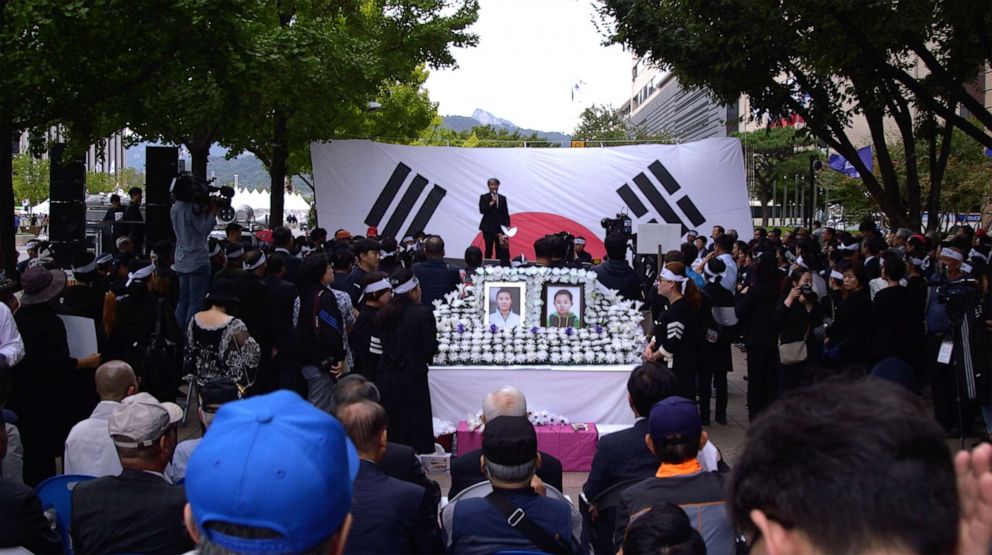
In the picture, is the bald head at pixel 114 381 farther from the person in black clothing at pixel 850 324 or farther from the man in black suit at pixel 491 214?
the man in black suit at pixel 491 214

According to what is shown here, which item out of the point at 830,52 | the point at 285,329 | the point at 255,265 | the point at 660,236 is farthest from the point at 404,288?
the point at 830,52

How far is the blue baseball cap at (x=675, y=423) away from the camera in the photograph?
4168mm

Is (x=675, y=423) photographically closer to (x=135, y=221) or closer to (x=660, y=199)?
(x=135, y=221)

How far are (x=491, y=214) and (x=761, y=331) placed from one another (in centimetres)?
851

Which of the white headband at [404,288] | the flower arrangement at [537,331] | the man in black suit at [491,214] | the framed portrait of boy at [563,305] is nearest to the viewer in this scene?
the white headband at [404,288]

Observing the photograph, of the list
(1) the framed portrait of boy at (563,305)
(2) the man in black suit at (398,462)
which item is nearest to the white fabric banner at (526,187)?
(1) the framed portrait of boy at (563,305)

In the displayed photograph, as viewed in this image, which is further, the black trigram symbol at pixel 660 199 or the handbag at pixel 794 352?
the black trigram symbol at pixel 660 199

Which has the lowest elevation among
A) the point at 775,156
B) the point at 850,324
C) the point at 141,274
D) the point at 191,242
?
the point at 850,324

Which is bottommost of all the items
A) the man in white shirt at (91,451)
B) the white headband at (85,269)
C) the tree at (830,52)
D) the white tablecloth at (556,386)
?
the white tablecloth at (556,386)

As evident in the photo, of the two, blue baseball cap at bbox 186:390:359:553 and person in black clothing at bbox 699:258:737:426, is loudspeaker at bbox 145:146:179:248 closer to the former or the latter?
person in black clothing at bbox 699:258:737:426

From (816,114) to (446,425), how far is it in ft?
42.4

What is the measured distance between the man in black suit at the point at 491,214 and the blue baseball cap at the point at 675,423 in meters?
13.6

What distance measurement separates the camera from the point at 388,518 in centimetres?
390

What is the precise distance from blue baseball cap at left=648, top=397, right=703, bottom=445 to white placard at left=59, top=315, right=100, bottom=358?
5115mm
